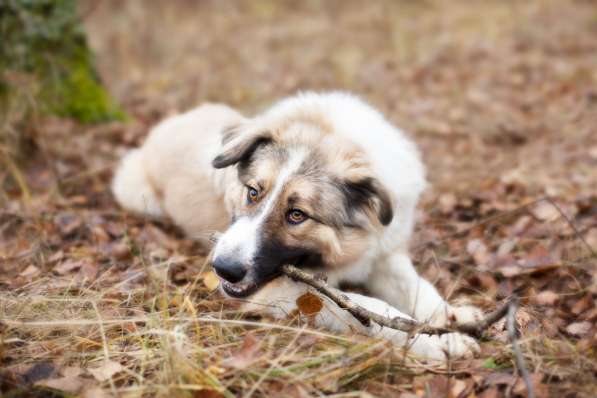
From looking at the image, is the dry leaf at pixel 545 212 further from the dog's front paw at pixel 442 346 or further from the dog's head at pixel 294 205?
the dog's front paw at pixel 442 346

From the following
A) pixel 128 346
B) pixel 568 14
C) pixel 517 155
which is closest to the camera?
pixel 128 346

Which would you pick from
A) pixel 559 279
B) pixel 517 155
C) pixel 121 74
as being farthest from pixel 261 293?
pixel 121 74

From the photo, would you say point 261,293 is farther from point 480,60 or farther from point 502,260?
point 480,60

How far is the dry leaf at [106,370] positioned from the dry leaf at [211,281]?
3.21 feet

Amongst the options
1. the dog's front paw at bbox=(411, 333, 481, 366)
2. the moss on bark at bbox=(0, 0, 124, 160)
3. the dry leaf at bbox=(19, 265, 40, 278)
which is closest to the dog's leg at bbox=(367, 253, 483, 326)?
the dog's front paw at bbox=(411, 333, 481, 366)

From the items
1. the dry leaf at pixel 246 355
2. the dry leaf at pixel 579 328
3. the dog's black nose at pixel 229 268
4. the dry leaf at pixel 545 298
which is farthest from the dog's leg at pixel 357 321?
the dry leaf at pixel 545 298

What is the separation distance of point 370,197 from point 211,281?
118 centimetres

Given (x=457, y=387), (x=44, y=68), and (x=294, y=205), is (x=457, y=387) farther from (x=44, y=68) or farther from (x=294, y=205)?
(x=44, y=68)

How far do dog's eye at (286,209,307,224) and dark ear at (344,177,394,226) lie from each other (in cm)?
32

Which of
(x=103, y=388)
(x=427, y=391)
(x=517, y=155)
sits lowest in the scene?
(x=517, y=155)

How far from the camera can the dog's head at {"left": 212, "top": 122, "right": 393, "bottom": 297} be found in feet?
10.8

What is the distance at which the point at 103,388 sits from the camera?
8.60 feet

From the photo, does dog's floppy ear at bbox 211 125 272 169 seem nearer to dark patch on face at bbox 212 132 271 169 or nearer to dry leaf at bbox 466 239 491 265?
dark patch on face at bbox 212 132 271 169

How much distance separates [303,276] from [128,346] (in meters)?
1.06
